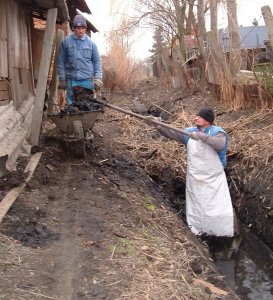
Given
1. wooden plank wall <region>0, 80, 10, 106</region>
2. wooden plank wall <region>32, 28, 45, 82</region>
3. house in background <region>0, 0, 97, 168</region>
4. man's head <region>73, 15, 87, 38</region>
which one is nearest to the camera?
house in background <region>0, 0, 97, 168</region>

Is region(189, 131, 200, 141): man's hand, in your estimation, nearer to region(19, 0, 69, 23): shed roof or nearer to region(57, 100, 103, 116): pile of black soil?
region(57, 100, 103, 116): pile of black soil

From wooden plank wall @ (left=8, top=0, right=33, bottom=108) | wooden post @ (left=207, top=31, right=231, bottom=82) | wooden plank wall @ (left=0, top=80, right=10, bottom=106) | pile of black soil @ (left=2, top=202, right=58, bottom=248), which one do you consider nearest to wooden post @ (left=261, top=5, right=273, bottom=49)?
wooden post @ (left=207, top=31, right=231, bottom=82)

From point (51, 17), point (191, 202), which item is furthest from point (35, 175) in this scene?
point (51, 17)

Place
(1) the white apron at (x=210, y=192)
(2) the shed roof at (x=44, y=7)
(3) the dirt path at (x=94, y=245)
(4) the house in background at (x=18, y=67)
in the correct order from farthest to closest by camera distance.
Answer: (2) the shed roof at (x=44, y=7), (4) the house in background at (x=18, y=67), (1) the white apron at (x=210, y=192), (3) the dirt path at (x=94, y=245)

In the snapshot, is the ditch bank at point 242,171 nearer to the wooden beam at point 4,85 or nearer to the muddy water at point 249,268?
the muddy water at point 249,268

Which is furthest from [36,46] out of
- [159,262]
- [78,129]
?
[159,262]

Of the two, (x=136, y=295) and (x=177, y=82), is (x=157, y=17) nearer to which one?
(x=177, y=82)

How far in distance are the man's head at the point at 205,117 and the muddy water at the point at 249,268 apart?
1.55 m

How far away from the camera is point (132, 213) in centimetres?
466

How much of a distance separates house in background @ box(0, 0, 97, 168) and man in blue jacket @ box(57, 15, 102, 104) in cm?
39

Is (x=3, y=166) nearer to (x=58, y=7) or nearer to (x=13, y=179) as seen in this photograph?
(x=13, y=179)

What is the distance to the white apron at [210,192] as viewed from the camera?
17.5 ft

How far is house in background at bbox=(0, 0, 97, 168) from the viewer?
5579 millimetres

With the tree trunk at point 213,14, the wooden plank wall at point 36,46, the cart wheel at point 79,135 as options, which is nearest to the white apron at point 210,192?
the cart wheel at point 79,135
